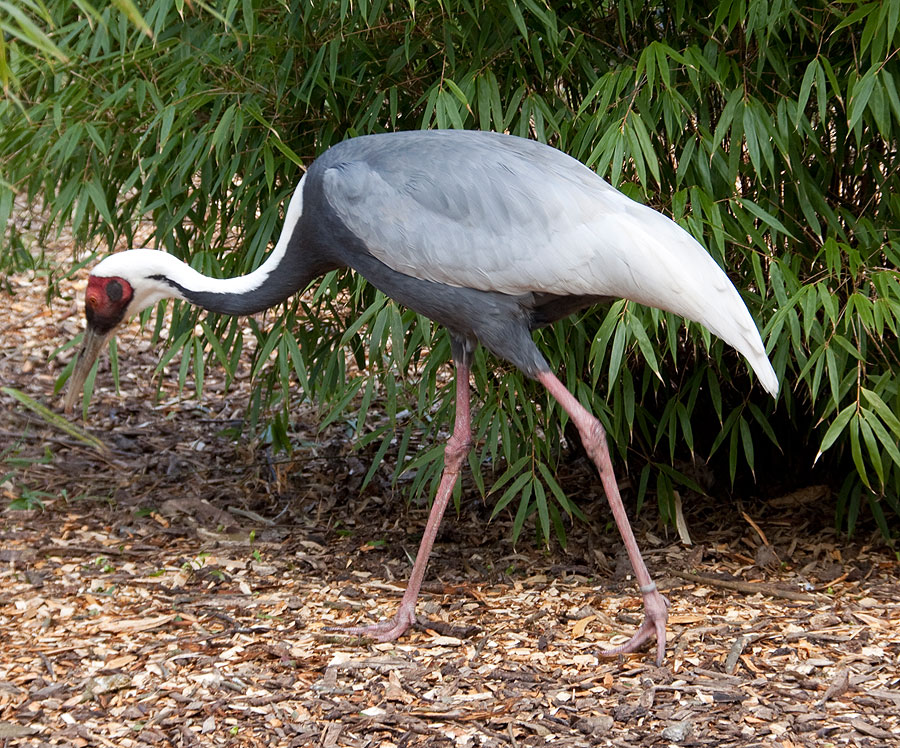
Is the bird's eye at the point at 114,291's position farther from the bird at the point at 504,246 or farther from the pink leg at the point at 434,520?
the pink leg at the point at 434,520

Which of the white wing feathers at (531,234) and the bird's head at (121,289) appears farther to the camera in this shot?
the bird's head at (121,289)

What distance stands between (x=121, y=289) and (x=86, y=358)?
0.37m

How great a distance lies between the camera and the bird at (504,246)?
3.18m

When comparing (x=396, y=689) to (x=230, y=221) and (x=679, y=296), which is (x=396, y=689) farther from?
(x=230, y=221)

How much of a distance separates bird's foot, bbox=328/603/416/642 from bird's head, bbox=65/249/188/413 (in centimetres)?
121

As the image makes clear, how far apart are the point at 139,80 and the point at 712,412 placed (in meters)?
2.44

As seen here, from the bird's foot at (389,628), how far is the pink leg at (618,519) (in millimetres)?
622

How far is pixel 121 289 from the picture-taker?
377 cm

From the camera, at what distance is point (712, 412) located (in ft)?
Result: 14.8

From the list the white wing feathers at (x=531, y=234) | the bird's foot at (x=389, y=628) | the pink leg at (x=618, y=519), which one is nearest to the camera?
the white wing feathers at (x=531, y=234)

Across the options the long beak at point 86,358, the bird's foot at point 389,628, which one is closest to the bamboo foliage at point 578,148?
the long beak at point 86,358

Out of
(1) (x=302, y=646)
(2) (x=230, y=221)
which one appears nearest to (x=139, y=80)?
(2) (x=230, y=221)

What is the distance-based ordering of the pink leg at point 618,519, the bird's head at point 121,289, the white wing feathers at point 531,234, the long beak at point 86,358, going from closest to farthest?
the white wing feathers at point 531,234, the pink leg at point 618,519, the bird's head at point 121,289, the long beak at point 86,358

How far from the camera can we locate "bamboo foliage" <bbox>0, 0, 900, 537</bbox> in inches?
136
